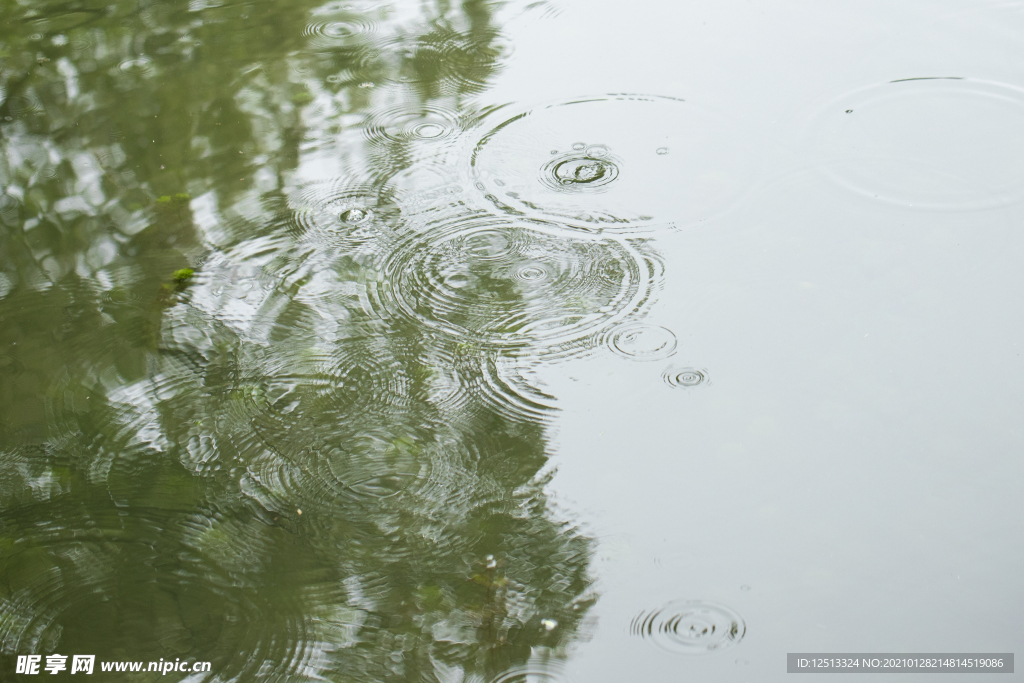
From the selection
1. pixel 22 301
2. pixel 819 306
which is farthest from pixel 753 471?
pixel 22 301

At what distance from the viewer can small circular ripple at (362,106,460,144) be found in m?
3.77

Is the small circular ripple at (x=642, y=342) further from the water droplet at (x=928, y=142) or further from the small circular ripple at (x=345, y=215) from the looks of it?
the water droplet at (x=928, y=142)

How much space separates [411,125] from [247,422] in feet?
5.73

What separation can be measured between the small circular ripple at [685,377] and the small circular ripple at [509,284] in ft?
0.94

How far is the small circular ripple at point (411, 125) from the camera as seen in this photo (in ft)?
12.4

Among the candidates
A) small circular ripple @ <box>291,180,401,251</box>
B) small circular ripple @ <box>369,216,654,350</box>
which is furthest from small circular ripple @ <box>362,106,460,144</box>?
small circular ripple @ <box>369,216,654,350</box>

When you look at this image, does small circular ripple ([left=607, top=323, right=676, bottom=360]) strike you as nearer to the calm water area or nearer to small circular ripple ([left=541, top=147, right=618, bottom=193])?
the calm water area

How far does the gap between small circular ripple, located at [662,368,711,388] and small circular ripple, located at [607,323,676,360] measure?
2.7 inches

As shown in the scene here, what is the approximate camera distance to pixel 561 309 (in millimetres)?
2885

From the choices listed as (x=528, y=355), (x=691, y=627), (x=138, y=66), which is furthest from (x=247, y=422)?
(x=138, y=66)

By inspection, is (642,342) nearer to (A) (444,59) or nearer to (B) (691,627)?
(B) (691,627)

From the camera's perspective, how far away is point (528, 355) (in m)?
2.75

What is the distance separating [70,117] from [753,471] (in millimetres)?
3629

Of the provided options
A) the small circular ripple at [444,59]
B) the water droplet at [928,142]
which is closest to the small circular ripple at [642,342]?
the water droplet at [928,142]
